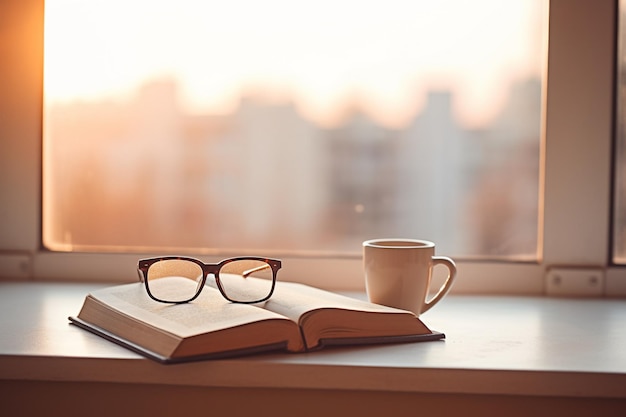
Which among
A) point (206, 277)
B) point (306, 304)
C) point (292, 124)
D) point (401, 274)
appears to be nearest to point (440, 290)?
point (401, 274)

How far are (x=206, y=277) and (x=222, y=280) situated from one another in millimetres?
54

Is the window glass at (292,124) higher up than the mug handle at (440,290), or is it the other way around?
the window glass at (292,124)

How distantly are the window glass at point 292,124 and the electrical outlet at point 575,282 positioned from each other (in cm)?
8

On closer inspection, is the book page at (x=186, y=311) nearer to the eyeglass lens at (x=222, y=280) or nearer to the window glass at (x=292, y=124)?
the eyeglass lens at (x=222, y=280)

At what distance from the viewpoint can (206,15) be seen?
4.77ft

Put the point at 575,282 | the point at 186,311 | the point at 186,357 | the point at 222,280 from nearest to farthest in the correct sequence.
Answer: the point at 186,357 → the point at 186,311 → the point at 222,280 → the point at 575,282

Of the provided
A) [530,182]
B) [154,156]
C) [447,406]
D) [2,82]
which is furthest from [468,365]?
[2,82]

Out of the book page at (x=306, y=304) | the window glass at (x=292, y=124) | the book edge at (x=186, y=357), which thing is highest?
the window glass at (x=292, y=124)

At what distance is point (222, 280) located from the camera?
108 cm

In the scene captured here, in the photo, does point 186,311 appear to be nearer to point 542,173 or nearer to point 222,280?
point 222,280

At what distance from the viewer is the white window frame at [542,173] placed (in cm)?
136

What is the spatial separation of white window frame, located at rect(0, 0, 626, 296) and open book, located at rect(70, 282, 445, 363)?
405 millimetres

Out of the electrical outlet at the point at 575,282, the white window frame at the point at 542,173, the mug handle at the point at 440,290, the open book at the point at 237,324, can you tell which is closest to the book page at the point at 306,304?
the open book at the point at 237,324

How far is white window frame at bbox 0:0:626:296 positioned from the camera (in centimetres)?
136
